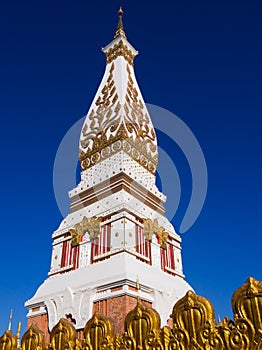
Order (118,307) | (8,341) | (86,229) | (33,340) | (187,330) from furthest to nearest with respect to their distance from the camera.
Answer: (86,229) < (118,307) < (8,341) < (33,340) < (187,330)

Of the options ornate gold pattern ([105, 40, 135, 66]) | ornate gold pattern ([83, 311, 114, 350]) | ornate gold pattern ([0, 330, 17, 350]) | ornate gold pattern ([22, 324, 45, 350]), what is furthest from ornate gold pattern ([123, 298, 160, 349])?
ornate gold pattern ([105, 40, 135, 66])

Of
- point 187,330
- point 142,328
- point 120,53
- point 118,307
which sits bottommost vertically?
point 187,330

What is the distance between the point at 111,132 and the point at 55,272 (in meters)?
5.15

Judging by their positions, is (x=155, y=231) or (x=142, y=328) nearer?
(x=142, y=328)

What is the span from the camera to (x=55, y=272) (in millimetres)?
11055

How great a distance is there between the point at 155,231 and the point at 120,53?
835 centimetres

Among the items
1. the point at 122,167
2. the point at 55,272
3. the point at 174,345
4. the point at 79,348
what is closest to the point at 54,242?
the point at 55,272

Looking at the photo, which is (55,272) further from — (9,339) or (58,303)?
(9,339)

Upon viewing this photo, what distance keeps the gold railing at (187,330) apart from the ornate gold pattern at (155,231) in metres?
6.17

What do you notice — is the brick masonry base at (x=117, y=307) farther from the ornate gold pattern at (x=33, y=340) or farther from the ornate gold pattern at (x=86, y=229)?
the ornate gold pattern at (x=33, y=340)

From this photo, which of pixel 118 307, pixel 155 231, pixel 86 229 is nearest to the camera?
pixel 118 307

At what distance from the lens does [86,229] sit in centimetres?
1121

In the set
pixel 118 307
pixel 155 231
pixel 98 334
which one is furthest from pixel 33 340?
pixel 155 231

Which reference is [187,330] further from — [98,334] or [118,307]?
[118,307]
